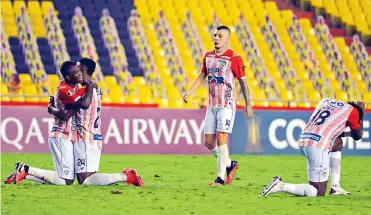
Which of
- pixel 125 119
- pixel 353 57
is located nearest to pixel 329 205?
pixel 125 119

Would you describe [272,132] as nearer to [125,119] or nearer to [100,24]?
[125,119]

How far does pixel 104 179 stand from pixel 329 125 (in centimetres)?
274

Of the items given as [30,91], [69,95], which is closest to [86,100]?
[69,95]

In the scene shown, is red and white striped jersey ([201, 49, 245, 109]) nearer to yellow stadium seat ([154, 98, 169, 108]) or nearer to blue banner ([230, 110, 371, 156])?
blue banner ([230, 110, 371, 156])

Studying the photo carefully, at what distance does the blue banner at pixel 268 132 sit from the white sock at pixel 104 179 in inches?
350

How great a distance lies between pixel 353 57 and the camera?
30781mm

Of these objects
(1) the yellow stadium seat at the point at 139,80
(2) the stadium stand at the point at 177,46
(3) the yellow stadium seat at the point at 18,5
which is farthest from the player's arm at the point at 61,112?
(3) the yellow stadium seat at the point at 18,5

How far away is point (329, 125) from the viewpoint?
40.7ft

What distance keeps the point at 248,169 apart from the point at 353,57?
1347cm

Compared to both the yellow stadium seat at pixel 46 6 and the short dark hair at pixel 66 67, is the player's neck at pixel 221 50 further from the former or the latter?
the yellow stadium seat at pixel 46 6

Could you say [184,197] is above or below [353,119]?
below

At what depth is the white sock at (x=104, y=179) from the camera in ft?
43.6

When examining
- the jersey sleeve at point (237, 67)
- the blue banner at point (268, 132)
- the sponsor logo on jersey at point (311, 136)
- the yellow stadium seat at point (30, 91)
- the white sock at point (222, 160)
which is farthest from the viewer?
the yellow stadium seat at point (30, 91)

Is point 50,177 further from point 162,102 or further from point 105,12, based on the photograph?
point 105,12
